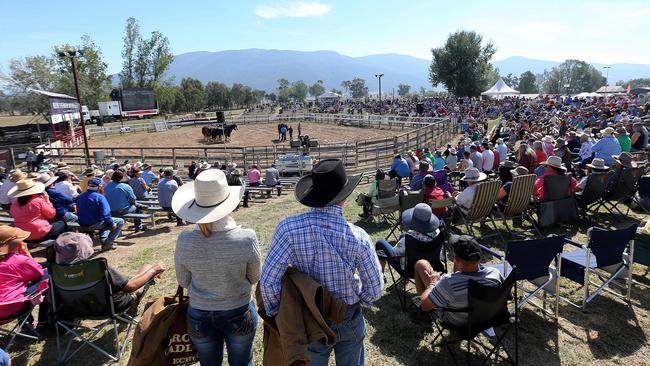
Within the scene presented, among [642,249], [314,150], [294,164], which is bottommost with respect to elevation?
[294,164]

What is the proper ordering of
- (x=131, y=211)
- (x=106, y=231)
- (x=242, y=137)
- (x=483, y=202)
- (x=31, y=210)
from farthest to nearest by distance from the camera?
(x=242, y=137) < (x=131, y=211) < (x=106, y=231) < (x=483, y=202) < (x=31, y=210)

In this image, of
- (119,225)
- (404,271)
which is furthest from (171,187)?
(404,271)

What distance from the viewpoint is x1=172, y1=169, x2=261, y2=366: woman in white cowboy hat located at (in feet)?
8.86

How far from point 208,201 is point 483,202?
4927 millimetres

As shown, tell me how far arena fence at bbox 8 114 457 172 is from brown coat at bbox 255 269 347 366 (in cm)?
1242

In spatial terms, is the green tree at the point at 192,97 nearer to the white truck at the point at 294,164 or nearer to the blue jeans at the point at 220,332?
the white truck at the point at 294,164

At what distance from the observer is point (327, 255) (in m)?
2.32

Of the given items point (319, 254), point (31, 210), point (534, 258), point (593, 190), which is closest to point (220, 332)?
point (319, 254)

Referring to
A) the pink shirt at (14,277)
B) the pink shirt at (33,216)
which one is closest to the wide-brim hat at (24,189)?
the pink shirt at (33,216)

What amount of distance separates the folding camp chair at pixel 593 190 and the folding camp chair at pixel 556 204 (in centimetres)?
46

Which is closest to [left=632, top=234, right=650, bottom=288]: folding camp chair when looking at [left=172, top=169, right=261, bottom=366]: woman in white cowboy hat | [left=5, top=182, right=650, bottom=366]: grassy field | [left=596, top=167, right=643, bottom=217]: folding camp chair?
[left=5, top=182, right=650, bottom=366]: grassy field

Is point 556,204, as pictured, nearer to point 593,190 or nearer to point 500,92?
point 593,190

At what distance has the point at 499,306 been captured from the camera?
334 centimetres

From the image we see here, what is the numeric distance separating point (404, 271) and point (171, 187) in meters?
6.31
